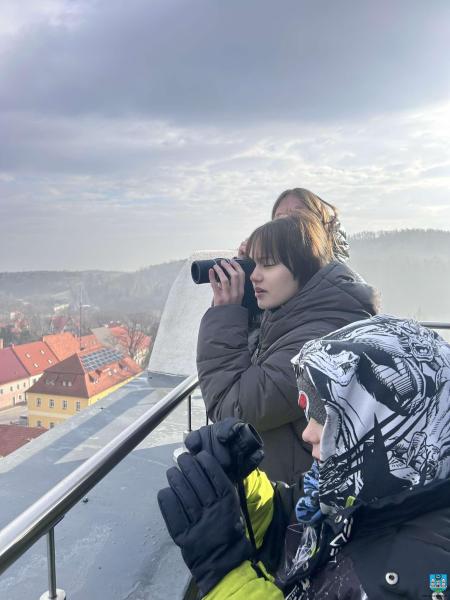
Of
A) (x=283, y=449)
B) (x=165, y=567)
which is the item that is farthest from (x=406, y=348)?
(x=165, y=567)

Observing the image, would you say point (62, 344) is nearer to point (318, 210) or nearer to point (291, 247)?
point (318, 210)

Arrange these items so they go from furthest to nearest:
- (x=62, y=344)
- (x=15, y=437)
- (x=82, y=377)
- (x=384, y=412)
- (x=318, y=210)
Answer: (x=62, y=344) → (x=82, y=377) → (x=15, y=437) → (x=318, y=210) → (x=384, y=412)

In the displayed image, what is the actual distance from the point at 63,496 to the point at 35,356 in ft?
23.9

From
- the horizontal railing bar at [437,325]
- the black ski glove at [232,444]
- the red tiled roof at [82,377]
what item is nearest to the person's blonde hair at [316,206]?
the black ski glove at [232,444]

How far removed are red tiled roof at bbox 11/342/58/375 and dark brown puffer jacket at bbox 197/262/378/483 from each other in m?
6.02

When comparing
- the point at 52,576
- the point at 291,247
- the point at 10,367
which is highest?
the point at 291,247

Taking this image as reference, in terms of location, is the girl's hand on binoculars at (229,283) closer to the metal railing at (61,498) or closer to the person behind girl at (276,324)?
the person behind girl at (276,324)

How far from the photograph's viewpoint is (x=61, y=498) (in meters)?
0.88

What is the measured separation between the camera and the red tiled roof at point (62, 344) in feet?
22.1

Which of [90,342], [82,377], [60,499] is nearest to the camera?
[60,499]

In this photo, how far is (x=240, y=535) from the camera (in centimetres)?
84

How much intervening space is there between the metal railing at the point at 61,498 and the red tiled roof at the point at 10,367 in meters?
5.93

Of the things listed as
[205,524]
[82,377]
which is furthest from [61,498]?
[82,377]

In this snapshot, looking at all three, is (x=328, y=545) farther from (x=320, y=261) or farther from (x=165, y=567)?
(x=165, y=567)
